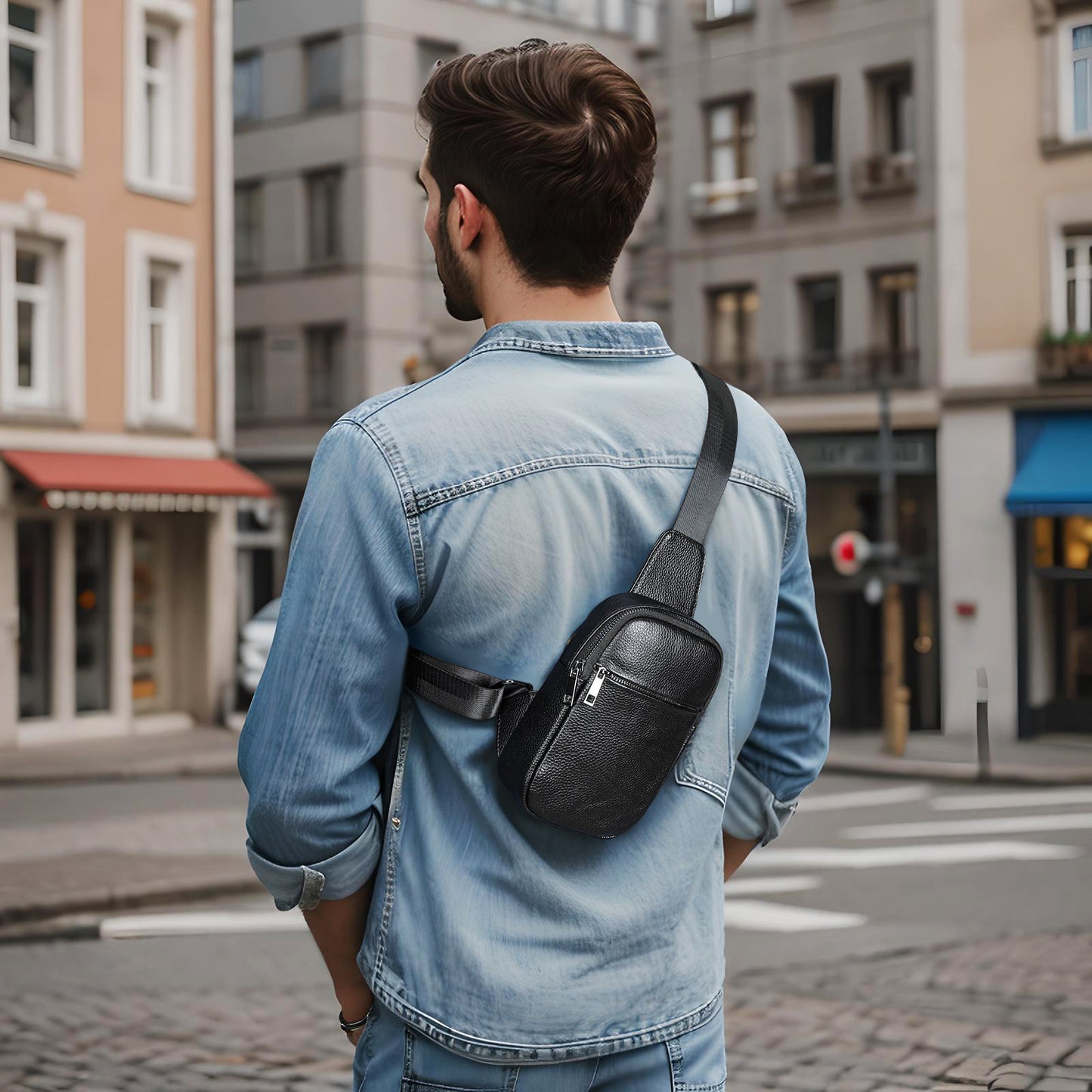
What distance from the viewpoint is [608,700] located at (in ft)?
5.44

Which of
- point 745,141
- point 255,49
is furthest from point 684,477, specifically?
point 255,49

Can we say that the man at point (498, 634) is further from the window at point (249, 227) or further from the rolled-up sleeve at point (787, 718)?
the window at point (249, 227)

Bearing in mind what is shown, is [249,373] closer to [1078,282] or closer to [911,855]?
[1078,282]

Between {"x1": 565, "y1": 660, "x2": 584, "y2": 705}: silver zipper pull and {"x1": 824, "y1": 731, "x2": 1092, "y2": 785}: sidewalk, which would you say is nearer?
{"x1": 565, "y1": 660, "x2": 584, "y2": 705}: silver zipper pull

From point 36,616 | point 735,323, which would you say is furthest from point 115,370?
point 735,323

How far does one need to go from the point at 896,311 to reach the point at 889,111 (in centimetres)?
304

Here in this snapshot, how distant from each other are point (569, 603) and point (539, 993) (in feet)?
1.28

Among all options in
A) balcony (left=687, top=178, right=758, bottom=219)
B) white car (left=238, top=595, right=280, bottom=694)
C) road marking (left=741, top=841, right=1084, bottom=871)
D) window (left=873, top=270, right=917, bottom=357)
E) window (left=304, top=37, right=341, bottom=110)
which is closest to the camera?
road marking (left=741, top=841, right=1084, bottom=871)

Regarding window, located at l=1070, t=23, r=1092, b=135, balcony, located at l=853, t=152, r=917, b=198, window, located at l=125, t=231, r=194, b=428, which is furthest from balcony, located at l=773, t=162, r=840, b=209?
window, located at l=125, t=231, r=194, b=428

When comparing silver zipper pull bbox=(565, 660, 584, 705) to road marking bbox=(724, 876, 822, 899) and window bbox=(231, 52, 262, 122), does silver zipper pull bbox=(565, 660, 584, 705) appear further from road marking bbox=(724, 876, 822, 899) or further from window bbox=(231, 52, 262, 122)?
window bbox=(231, 52, 262, 122)

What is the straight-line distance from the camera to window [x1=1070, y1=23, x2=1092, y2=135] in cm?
2181

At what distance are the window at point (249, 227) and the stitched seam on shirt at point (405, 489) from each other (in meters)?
31.5

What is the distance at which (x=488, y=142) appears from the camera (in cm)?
170

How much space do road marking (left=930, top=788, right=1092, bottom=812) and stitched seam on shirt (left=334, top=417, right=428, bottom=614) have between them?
1304 centimetres
